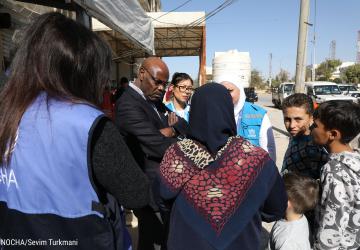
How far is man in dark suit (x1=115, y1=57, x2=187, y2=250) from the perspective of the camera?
2.26 m

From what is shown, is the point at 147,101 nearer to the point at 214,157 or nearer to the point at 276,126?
the point at 214,157

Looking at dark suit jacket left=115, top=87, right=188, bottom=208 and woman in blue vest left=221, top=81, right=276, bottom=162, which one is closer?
dark suit jacket left=115, top=87, right=188, bottom=208

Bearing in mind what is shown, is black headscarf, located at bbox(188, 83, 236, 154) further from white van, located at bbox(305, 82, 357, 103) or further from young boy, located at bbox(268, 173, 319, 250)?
white van, located at bbox(305, 82, 357, 103)

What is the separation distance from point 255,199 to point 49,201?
83 cm

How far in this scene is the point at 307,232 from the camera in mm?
2006

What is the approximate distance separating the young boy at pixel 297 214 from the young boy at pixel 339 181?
0.08 meters

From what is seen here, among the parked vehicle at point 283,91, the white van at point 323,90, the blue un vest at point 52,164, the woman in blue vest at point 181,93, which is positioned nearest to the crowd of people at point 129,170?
the blue un vest at point 52,164

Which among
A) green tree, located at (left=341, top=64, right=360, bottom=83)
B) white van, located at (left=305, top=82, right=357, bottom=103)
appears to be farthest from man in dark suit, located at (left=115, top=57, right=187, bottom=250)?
green tree, located at (left=341, top=64, right=360, bottom=83)

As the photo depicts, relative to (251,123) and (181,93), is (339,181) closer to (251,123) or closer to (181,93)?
(251,123)

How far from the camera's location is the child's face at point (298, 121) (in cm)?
243

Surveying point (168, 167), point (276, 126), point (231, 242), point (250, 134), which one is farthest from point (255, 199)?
point (276, 126)

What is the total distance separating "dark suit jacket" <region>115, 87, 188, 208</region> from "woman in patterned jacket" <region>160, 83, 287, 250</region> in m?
0.76

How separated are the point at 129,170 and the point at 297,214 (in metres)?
1.28

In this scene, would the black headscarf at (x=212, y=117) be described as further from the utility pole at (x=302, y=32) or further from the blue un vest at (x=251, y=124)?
the utility pole at (x=302, y=32)
